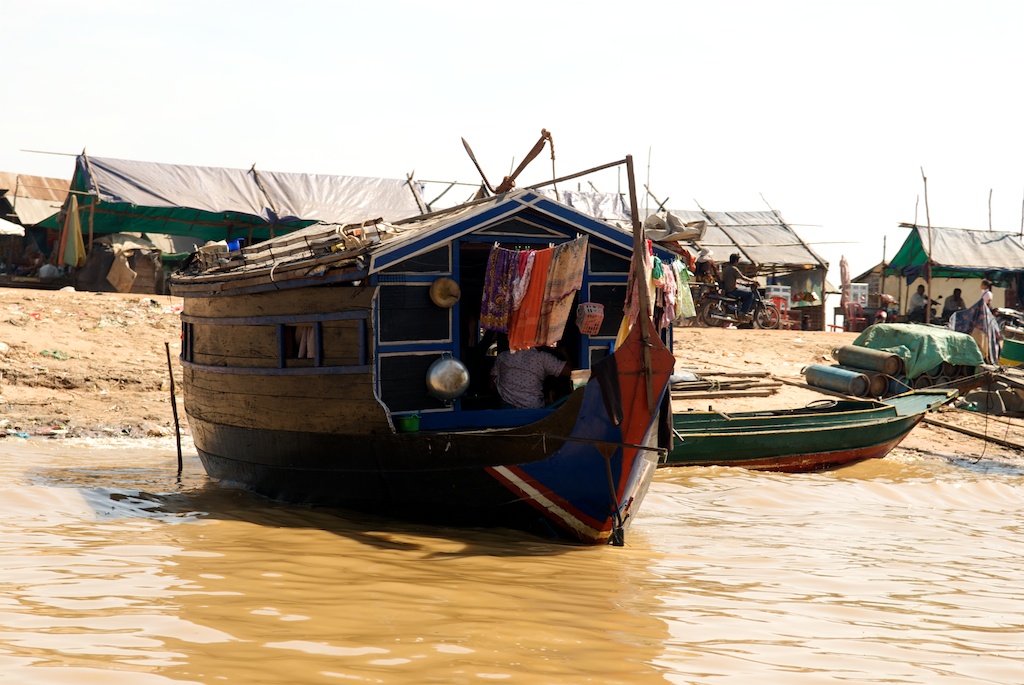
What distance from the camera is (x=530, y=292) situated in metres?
7.57

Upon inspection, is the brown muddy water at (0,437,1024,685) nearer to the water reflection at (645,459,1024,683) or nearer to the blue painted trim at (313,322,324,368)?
the water reflection at (645,459,1024,683)

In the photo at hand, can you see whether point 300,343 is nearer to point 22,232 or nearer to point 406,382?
point 406,382

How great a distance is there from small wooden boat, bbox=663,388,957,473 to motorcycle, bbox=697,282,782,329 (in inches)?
436

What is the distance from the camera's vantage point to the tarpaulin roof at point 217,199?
2152 cm

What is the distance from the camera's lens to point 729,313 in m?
23.9

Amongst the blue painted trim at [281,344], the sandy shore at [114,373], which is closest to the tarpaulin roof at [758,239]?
the sandy shore at [114,373]

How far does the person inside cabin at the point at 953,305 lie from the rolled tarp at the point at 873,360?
10397 millimetres

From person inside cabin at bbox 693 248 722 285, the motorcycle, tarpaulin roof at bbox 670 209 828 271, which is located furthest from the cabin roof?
tarpaulin roof at bbox 670 209 828 271

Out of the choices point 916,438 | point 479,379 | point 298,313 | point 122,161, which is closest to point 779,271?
point 916,438

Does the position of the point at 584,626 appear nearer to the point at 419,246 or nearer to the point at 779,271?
the point at 419,246

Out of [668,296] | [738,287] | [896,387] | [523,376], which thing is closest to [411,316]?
[523,376]

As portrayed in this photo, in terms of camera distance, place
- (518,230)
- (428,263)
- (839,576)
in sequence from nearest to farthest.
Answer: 1. (839,576)
2. (428,263)
3. (518,230)

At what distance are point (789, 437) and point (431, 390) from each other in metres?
5.63

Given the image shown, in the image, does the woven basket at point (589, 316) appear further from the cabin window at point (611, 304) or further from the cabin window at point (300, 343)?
the cabin window at point (300, 343)
